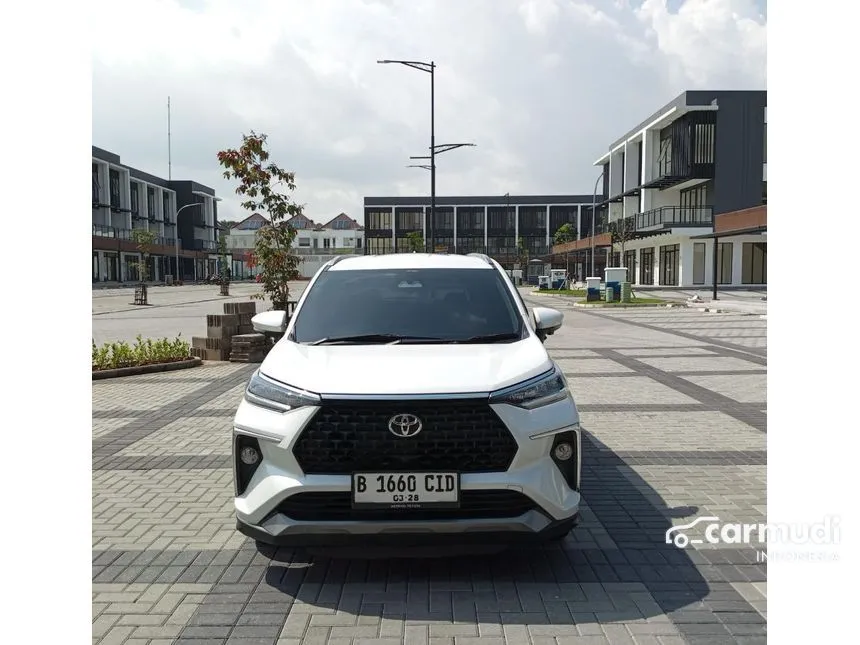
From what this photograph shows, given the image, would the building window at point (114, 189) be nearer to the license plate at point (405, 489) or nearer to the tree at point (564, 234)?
the tree at point (564, 234)

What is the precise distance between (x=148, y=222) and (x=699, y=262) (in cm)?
6498

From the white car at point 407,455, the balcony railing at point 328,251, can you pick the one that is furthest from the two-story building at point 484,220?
the white car at point 407,455

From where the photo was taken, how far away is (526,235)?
3939 inches

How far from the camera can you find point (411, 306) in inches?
197

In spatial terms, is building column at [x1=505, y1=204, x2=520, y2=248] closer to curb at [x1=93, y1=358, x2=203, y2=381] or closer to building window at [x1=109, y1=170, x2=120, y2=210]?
building window at [x1=109, y1=170, x2=120, y2=210]

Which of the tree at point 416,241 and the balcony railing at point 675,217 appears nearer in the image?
the balcony railing at point 675,217

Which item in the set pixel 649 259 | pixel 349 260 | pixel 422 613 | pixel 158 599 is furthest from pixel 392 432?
pixel 649 259

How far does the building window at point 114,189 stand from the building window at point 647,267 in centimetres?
5456

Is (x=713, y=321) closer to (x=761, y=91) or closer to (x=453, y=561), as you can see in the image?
(x=453, y=561)

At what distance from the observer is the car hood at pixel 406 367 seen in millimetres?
3734

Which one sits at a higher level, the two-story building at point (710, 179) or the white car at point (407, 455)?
the two-story building at point (710, 179)
